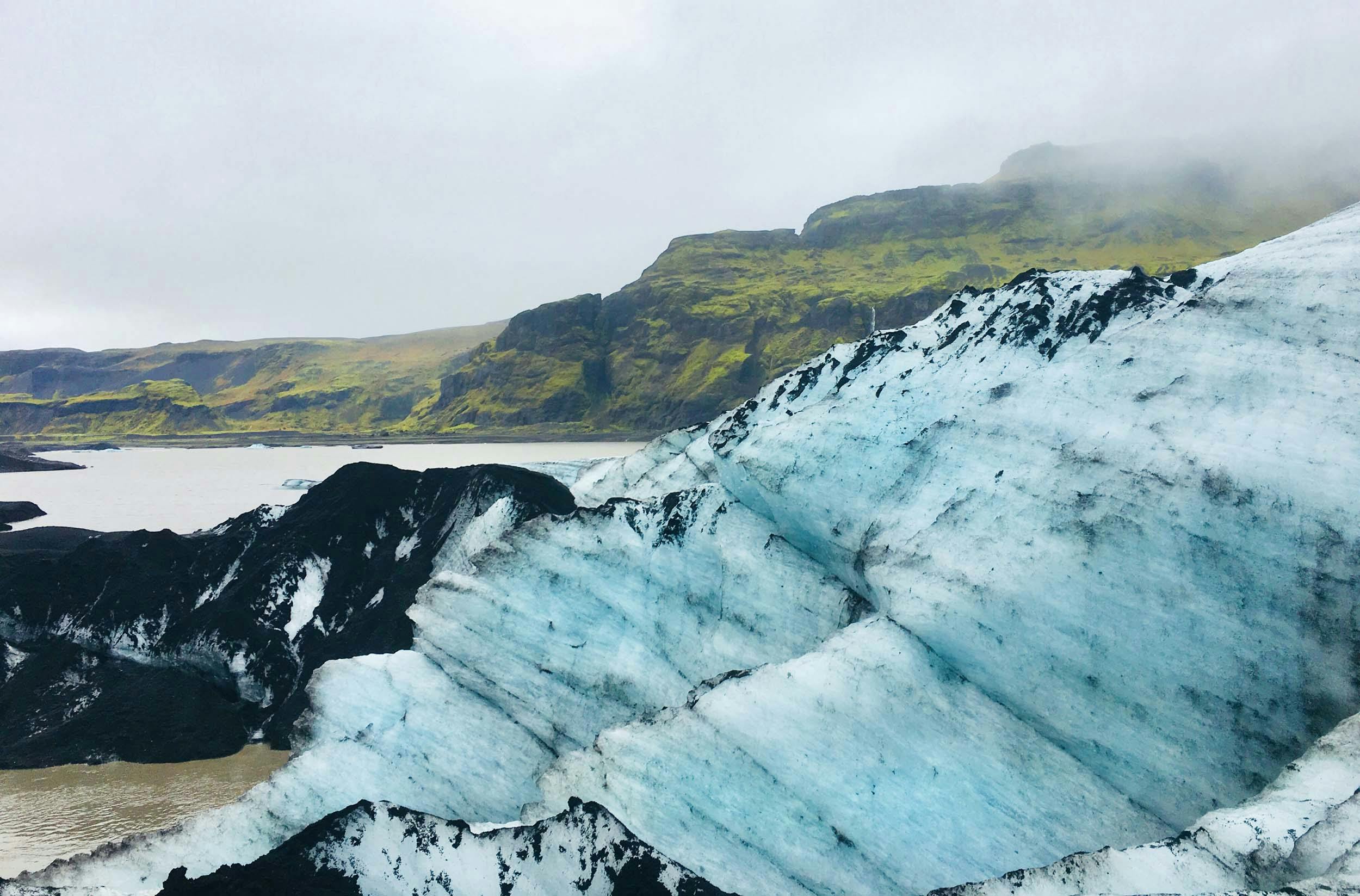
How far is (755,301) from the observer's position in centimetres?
10450

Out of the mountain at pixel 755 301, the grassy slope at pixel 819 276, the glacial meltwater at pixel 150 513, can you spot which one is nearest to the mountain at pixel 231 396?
the mountain at pixel 755 301

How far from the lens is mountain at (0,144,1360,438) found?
316 feet

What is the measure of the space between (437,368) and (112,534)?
542ft

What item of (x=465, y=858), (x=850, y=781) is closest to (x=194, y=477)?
(x=465, y=858)

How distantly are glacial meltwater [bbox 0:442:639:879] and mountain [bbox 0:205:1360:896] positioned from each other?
2442 millimetres

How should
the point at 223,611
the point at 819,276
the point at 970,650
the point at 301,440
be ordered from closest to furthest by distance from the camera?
the point at 970,650 → the point at 223,611 → the point at 301,440 → the point at 819,276

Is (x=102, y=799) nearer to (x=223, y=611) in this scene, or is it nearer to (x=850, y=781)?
(x=223, y=611)

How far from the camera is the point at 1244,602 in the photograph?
575cm

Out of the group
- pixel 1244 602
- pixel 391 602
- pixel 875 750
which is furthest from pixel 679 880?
pixel 391 602

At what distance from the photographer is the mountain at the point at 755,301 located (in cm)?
9631

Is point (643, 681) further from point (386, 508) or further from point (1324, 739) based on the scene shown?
point (386, 508)

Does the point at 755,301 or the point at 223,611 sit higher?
the point at 755,301

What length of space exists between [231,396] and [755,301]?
113 metres

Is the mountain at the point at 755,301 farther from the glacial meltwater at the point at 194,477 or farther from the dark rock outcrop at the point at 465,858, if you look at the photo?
the dark rock outcrop at the point at 465,858
